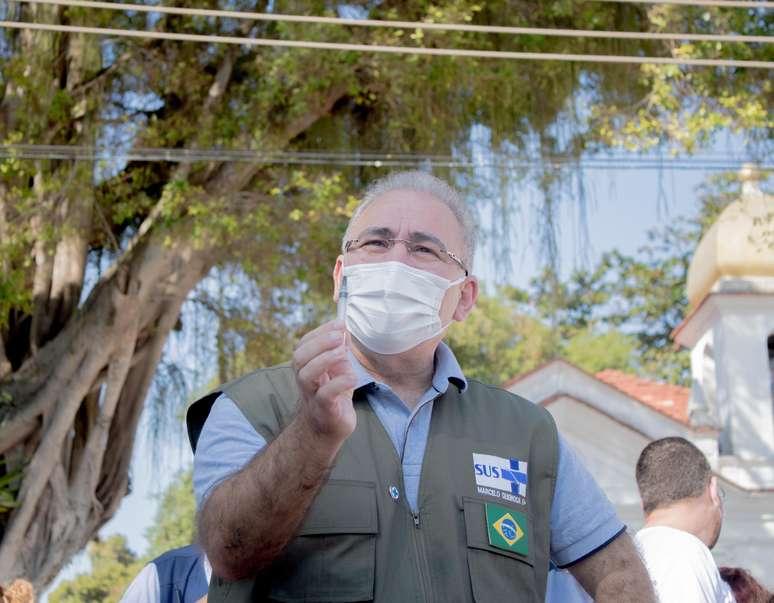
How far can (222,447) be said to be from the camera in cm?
184

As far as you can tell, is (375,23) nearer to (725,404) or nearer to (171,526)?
(725,404)

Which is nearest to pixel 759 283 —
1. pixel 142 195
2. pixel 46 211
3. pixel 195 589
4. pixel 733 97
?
pixel 733 97

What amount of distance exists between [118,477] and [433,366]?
11422 mm

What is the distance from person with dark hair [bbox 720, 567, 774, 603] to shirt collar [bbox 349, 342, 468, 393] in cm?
223

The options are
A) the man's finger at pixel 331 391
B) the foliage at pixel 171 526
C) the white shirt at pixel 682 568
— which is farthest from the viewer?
the foliage at pixel 171 526

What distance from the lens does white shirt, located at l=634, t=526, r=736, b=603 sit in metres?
3.44

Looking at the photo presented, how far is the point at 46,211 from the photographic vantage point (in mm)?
10852

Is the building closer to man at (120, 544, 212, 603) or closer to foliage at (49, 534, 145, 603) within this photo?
man at (120, 544, 212, 603)

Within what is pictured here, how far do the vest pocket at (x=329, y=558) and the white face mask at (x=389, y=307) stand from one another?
0.31m

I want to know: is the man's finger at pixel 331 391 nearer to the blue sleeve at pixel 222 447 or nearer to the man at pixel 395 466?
the man at pixel 395 466

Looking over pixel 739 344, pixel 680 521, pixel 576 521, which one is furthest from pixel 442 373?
pixel 739 344

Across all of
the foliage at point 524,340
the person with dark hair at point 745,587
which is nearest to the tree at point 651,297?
the foliage at point 524,340

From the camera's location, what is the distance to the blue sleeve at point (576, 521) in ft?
6.67

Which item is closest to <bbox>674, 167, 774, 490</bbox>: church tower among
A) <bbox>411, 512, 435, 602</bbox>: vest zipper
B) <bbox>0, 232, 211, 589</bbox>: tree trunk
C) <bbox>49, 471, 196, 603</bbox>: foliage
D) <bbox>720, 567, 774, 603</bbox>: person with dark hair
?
<bbox>0, 232, 211, 589</bbox>: tree trunk
